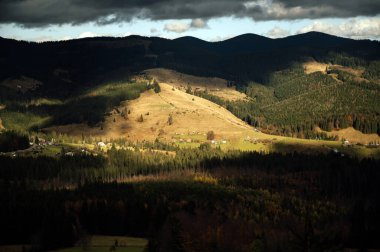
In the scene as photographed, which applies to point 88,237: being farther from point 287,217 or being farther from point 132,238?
point 287,217

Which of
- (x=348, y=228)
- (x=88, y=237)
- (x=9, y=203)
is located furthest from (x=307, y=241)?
(x=9, y=203)

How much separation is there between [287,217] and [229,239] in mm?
35436

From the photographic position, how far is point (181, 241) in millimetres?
122938

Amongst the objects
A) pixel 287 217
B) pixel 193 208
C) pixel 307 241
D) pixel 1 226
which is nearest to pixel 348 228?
pixel 287 217

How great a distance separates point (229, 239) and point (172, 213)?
29894mm

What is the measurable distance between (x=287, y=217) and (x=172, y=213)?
126 ft

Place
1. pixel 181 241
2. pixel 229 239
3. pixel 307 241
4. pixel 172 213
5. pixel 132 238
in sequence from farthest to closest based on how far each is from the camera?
1. pixel 172 213
2. pixel 132 238
3. pixel 229 239
4. pixel 181 241
5. pixel 307 241

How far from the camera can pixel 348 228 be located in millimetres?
171250

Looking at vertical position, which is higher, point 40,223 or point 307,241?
point 307,241

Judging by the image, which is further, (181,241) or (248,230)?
(248,230)


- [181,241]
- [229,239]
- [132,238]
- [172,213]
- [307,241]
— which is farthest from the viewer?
[172,213]

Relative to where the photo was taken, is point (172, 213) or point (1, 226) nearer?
point (1, 226)

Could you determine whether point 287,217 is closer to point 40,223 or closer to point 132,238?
point 132,238

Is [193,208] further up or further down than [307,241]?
further down
